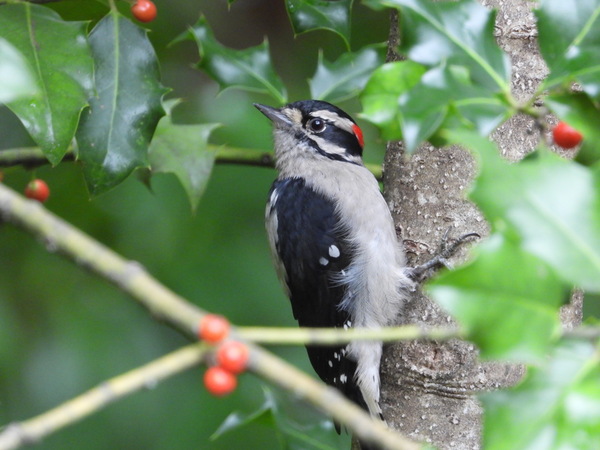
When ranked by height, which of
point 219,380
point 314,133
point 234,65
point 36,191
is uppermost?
point 219,380

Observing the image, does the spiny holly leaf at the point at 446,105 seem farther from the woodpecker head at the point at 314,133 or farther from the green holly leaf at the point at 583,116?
the woodpecker head at the point at 314,133

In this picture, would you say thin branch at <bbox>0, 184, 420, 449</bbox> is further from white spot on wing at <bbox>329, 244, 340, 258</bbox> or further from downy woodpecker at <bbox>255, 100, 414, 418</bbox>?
white spot on wing at <bbox>329, 244, 340, 258</bbox>

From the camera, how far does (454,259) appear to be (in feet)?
7.23

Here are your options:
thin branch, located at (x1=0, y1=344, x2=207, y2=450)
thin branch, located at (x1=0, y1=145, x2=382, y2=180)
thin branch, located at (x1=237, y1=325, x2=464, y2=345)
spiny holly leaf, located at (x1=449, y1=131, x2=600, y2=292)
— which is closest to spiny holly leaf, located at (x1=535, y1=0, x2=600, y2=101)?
spiny holly leaf, located at (x1=449, y1=131, x2=600, y2=292)

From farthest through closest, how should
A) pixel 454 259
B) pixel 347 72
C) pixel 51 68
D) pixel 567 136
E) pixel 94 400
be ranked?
pixel 347 72 → pixel 454 259 → pixel 51 68 → pixel 567 136 → pixel 94 400

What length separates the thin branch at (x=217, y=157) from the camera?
2457 millimetres

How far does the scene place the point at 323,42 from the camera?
4473mm

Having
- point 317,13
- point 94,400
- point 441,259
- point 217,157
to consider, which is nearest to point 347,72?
point 317,13

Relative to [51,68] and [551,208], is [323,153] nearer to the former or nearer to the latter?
[51,68]

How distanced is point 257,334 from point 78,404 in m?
0.21

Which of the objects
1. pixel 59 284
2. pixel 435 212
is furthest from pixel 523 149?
pixel 59 284

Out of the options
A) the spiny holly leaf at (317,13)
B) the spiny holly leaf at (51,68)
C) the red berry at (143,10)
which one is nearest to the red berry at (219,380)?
the spiny holly leaf at (51,68)

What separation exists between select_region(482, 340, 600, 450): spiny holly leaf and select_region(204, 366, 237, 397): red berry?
12.1 inches

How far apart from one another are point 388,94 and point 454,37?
163mm
